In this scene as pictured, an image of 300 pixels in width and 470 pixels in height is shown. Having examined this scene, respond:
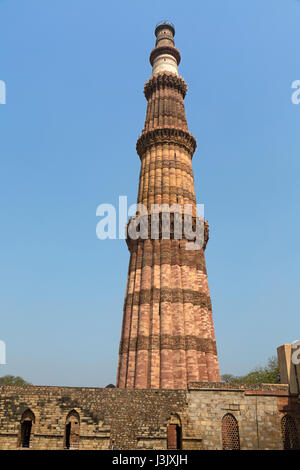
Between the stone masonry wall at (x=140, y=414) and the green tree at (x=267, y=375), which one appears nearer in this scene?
the stone masonry wall at (x=140, y=414)

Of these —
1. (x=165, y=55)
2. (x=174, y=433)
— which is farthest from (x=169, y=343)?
(x=165, y=55)

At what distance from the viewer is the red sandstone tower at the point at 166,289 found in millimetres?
21250

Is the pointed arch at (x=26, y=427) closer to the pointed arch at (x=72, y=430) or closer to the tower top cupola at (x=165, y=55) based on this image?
the pointed arch at (x=72, y=430)

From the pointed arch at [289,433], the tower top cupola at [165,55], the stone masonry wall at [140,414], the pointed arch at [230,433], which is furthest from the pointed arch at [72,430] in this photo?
the tower top cupola at [165,55]

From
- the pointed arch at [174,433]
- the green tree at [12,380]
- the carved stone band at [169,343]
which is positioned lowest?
the pointed arch at [174,433]

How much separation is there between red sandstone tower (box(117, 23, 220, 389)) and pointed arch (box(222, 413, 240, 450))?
3927 millimetres

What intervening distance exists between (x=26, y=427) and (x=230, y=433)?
8.80 m

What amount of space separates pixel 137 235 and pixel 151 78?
14.9m

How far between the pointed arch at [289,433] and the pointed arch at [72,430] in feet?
29.2

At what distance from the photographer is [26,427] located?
16469mm

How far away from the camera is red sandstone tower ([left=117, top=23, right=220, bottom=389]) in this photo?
21.2 meters

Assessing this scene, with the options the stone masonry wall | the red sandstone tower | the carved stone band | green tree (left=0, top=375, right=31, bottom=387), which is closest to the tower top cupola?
the red sandstone tower
